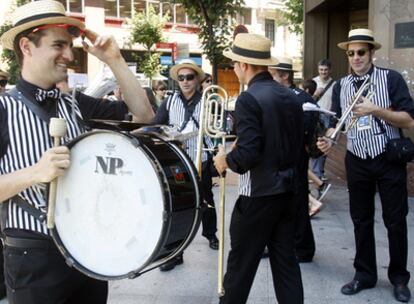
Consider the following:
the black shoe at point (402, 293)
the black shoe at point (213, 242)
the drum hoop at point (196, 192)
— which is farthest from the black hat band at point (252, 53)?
the black shoe at point (213, 242)

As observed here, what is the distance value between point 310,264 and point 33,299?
3.26 m

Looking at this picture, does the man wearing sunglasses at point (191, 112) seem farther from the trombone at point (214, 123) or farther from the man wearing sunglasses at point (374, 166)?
the man wearing sunglasses at point (374, 166)

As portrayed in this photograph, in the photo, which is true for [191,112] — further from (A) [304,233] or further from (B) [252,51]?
(B) [252,51]

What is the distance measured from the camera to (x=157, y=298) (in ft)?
13.6

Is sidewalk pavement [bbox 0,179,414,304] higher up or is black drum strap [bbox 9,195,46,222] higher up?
black drum strap [bbox 9,195,46,222]

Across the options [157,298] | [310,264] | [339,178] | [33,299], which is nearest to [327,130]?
[310,264]

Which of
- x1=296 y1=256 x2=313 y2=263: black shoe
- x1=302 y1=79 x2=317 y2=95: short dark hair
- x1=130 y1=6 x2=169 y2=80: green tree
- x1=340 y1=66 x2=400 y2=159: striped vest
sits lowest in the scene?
x1=296 y1=256 x2=313 y2=263: black shoe

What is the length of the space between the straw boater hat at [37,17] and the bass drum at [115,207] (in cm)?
50

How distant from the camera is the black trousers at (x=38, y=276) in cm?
209

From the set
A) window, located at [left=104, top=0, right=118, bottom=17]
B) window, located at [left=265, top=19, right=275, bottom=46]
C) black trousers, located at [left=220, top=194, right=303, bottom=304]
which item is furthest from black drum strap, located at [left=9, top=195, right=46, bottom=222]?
window, located at [left=265, top=19, right=275, bottom=46]

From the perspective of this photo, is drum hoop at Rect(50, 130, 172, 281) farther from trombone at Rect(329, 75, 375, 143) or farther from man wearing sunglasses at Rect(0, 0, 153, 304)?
trombone at Rect(329, 75, 375, 143)

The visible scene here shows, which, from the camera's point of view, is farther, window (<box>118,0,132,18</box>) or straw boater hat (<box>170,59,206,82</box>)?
window (<box>118,0,132,18</box>)

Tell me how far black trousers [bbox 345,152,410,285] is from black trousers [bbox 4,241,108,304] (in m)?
2.58

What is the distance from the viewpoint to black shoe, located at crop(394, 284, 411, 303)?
3.92m
